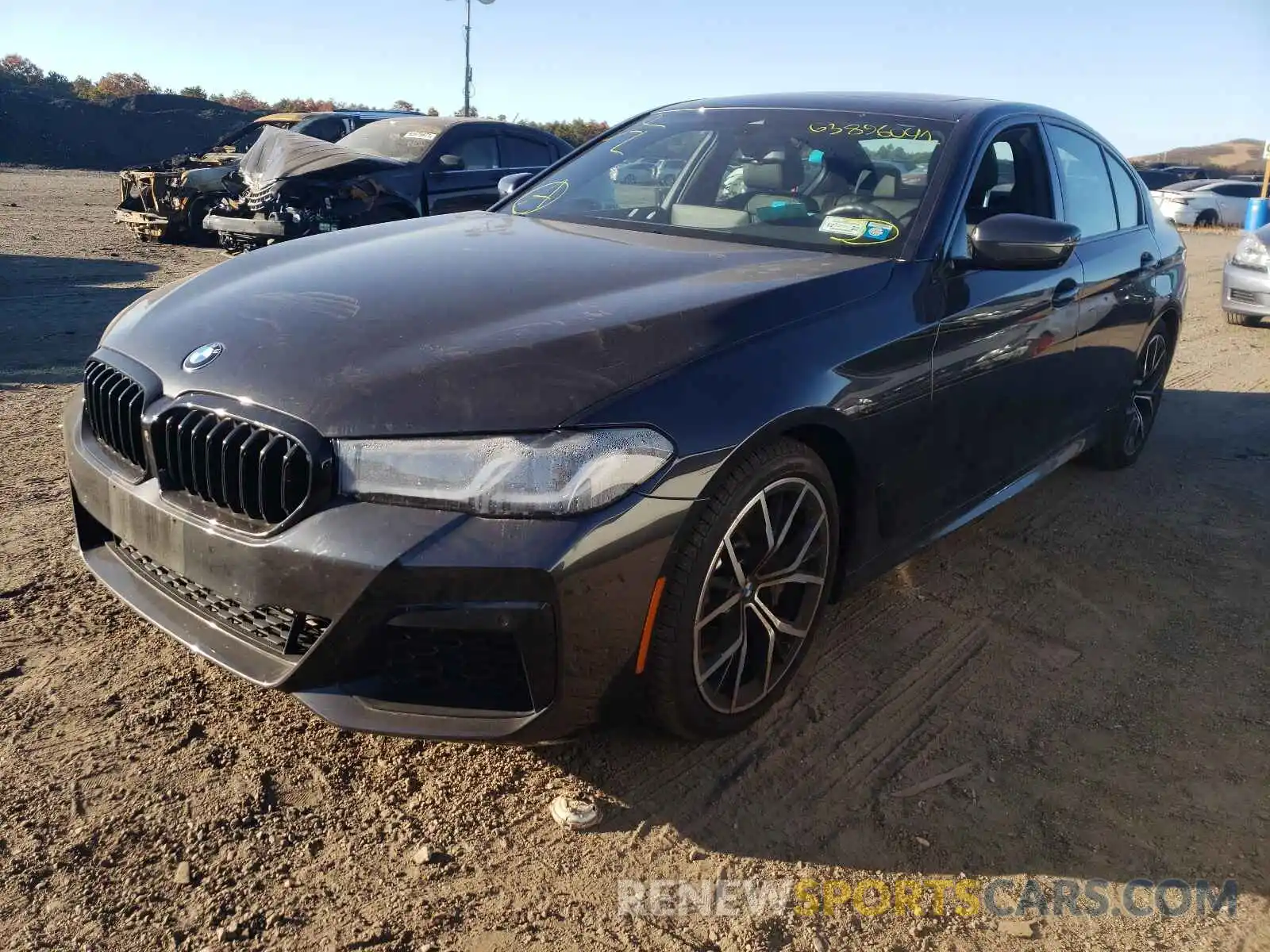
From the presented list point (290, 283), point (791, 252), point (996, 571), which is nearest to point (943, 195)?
point (791, 252)

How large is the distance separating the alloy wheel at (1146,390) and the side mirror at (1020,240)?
2.10m

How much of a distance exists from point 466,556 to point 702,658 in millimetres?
741

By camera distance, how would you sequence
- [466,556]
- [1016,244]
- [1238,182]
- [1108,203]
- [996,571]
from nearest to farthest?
[466,556] < [1016,244] < [996,571] < [1108,203] < [1238,182]

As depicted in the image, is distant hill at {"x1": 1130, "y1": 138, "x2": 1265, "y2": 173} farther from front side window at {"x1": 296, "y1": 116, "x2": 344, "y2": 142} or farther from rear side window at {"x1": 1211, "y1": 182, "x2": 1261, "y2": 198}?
front side window at {"x1": 296, "y1": 116, "x2": 344, "y2": 142}

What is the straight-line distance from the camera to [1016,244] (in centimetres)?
302

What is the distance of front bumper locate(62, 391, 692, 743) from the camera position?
1.95 m

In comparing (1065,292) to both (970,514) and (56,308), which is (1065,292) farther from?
(56,308)

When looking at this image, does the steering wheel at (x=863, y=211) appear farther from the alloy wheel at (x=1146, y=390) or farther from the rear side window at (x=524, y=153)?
the rear side window at (x=524, y=153)

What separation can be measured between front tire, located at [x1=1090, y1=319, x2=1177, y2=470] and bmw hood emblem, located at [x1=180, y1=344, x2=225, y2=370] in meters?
3.98

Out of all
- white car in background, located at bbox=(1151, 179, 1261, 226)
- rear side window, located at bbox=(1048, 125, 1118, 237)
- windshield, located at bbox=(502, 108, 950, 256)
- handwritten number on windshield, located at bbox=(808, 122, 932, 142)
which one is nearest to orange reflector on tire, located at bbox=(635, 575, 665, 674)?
windshield, located at bbox=(502, 108, 950, 256)

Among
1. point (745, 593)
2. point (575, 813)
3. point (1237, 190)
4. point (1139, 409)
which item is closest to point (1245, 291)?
point (1139, 409)

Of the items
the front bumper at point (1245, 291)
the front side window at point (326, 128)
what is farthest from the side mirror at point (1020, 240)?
the front side window at point (326, 128)

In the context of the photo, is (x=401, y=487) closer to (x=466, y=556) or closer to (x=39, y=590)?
(x=466, y=556)

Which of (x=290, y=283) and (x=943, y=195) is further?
(x=943, y=195)
